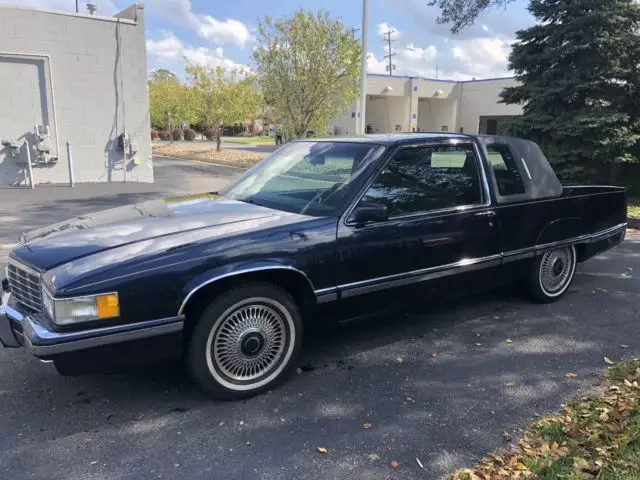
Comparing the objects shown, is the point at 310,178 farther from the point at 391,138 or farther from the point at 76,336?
the point at 76,336

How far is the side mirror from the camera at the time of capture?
11.7 feet

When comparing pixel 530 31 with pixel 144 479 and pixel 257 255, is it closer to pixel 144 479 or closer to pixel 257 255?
pixel 257 255

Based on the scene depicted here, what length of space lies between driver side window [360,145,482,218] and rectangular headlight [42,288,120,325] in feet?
5.82

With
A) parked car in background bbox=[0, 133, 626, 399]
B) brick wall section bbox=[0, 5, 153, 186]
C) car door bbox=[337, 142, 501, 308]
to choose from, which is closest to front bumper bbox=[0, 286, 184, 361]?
parked car in background bbox=[0, 133, 626, 399]

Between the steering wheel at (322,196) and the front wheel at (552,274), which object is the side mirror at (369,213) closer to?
the steering wheel at (322,196)

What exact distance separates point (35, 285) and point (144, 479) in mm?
1300

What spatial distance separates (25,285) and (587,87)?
38.3 feet

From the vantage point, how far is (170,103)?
34.7 meters

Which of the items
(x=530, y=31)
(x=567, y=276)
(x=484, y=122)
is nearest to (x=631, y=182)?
(x=530, y=31)

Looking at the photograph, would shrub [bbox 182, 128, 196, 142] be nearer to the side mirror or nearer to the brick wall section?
the brick wall section

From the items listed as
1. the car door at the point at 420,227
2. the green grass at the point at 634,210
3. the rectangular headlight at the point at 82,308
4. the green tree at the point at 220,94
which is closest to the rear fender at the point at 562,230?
the car door at the point at 420,227

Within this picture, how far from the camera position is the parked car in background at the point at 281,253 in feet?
9.47

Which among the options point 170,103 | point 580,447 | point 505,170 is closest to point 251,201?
point 505,170

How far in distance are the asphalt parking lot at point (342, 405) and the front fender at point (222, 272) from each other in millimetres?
754
